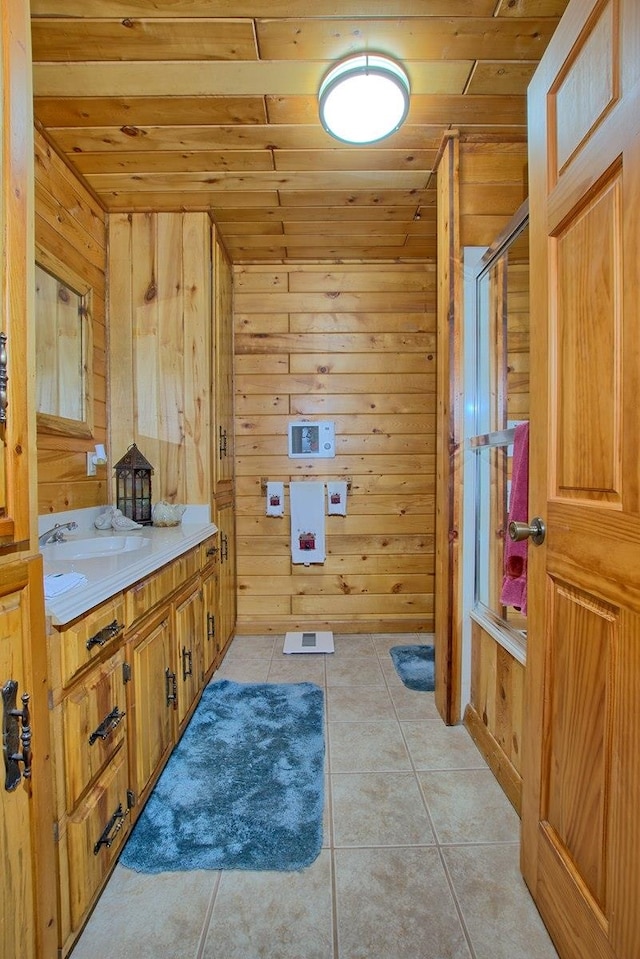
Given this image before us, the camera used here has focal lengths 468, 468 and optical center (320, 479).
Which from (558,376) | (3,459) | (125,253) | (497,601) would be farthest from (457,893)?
(125,253)

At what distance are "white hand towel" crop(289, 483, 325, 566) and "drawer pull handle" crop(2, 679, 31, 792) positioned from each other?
7.39ft

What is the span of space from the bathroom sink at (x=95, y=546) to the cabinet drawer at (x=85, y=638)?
496 millimetres

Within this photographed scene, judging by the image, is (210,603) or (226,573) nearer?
(210,603)

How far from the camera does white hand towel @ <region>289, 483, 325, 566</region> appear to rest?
304 centimetres

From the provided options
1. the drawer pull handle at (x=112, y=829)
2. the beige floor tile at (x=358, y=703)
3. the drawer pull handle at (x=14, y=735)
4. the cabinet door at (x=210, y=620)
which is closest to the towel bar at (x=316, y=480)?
the cabinet door at (x=210, y=620)

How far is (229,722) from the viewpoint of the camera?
1994 mm

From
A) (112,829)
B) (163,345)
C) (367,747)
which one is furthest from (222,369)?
(112,829)

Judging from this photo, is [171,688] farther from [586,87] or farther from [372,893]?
[586,87]

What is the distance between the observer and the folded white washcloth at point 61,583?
1025mm

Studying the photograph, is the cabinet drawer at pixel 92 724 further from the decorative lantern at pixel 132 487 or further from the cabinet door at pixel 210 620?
the decorative lantern at pixel 132 487

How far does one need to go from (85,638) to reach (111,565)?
11.5 inches

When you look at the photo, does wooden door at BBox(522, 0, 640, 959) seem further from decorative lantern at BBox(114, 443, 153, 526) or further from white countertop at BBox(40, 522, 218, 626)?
decorative lantern at BBox(114, 443, 153, 526)

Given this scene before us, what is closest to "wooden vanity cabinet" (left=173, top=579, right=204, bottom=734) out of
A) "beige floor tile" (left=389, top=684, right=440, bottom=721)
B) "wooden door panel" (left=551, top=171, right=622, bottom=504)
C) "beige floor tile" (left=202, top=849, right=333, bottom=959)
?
"beige floor tile" (left=202, top=849, right=333, bottom=959)

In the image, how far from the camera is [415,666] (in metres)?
2.58
